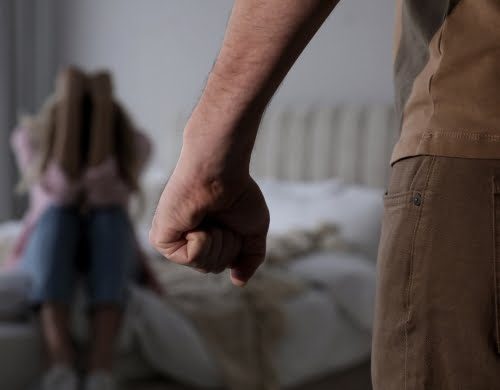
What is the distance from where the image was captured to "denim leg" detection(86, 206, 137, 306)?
2.27m

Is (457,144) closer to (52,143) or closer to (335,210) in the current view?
(52,143)

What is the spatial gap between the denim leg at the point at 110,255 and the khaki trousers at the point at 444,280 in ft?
5.18

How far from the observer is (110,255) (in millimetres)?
2357

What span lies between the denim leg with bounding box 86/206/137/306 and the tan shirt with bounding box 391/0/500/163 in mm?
1584

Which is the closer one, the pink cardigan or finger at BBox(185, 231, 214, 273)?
finger at BBox(185, 231, 214, 273)

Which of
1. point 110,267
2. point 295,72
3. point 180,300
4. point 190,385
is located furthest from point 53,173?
point 295,72

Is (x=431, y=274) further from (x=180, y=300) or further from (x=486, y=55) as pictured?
(x=180, y=300)

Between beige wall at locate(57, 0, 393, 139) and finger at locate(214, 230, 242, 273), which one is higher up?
beige wall at locate(57, 0, 393, 139)

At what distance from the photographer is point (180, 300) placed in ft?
8.03

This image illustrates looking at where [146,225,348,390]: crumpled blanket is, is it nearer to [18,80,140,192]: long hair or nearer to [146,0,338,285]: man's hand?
[18,80,140,192]: long hair

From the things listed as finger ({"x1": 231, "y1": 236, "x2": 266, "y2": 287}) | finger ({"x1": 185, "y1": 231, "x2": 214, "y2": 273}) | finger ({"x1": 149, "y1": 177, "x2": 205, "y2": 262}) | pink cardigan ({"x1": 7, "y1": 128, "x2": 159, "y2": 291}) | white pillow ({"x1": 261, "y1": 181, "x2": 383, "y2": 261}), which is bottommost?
white pillow ({"x1": 261, "y1": 181, "x2": 383, "y2": 261})

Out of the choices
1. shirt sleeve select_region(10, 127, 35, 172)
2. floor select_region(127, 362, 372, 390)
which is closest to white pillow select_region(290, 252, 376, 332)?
floor select_region(127, 362, 372, 390)

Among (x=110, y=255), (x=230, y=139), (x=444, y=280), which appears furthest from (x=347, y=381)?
(x=230, y=139)

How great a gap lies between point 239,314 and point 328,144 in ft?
4.80
